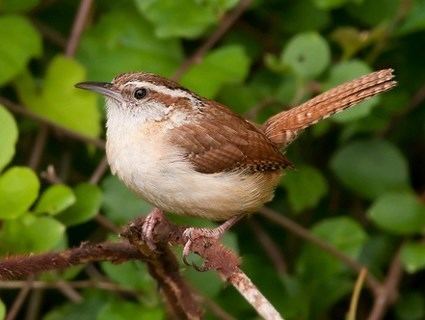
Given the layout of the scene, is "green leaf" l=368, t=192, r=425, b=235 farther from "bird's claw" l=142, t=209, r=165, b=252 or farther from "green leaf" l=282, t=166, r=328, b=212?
"bird's claw" l=142, t=209, r=165, b=252

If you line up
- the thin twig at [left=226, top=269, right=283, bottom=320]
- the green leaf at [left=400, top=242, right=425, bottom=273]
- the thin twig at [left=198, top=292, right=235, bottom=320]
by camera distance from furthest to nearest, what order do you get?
the green leaf at [left=400, top=242, right=425, bottom=273], the thin twig at [left=198, top=292, right=235, bottom=320], the thin twig at [left=226, top=269, right=283, bottom=320]

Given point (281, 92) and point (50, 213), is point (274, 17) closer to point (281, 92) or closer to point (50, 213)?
point (281, 92)

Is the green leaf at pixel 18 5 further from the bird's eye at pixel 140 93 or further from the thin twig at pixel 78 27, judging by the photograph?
the bird's eye at pixel 140 93

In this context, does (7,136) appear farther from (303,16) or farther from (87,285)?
(303,16)

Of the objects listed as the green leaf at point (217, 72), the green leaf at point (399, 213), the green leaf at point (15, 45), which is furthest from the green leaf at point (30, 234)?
the green leaf at point (399, 213)

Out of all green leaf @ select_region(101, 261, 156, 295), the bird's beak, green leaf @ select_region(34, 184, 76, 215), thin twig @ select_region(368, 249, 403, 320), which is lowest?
thin twig @ select_region(368, 249, 403, 320)

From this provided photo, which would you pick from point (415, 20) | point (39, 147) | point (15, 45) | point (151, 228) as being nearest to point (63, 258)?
point (151, 228)

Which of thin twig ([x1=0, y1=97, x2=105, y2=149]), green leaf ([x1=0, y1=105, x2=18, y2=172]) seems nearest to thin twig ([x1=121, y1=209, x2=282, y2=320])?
green leaf ([x1=0, y1=105, x2=18, y2=172])
